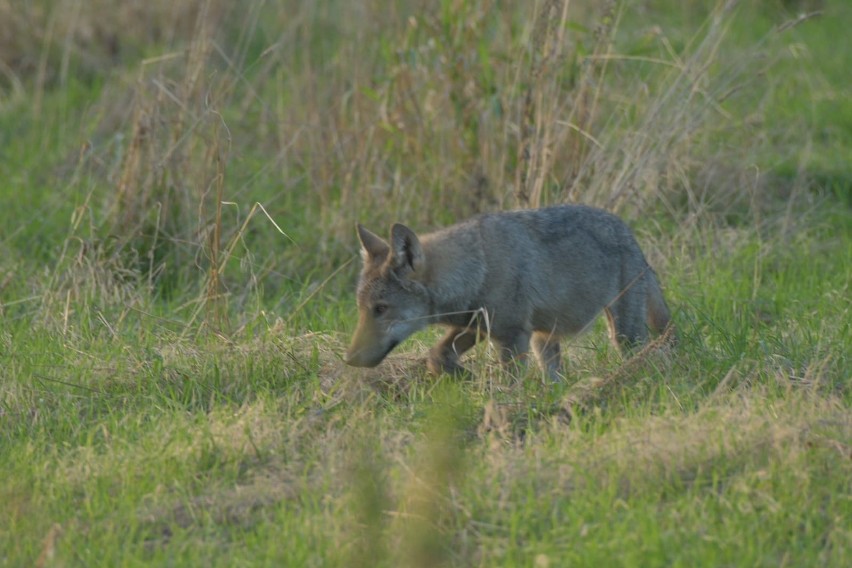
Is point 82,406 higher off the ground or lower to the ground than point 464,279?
lower

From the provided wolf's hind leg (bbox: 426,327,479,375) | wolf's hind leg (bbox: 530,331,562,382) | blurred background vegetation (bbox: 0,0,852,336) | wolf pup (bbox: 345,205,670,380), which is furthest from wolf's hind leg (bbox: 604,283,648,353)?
blurred background vegetation (bbox: 0,0,852,336)

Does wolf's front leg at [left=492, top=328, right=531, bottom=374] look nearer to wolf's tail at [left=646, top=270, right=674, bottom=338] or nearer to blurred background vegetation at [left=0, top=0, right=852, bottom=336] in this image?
wolf's tail at [left=646, top=270, right=674, bottom=338]

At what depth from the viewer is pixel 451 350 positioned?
235 inches

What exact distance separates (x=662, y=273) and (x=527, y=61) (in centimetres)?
174

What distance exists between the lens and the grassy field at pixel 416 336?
166 inches

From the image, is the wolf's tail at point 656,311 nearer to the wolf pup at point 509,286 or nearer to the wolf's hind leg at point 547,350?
the wolf pup at point 509,286

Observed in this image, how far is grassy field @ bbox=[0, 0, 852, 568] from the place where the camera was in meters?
4.22

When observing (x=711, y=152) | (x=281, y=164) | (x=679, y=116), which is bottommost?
(x=281, y=164)

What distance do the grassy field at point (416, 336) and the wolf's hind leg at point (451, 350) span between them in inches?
3.8

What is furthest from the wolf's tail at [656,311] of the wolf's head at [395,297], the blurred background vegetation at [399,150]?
the blurred background vegetation at [399,150]

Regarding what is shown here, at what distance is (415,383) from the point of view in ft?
18.5

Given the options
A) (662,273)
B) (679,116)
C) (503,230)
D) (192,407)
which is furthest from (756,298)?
(192,407)

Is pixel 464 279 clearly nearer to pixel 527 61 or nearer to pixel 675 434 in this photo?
pixel 675 434

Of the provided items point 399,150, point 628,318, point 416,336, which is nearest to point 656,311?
point 628,318
